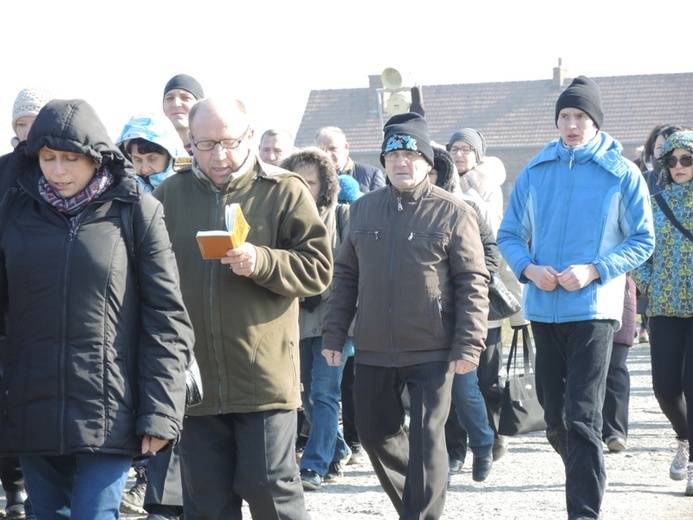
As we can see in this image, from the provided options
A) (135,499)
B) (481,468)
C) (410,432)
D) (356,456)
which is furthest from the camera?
(356,456)

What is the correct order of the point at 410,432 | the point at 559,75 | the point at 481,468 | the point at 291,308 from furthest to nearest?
1. the point at 559,75
2. the point at 481,468
3. the point at 410,432
4. the point at 291,308

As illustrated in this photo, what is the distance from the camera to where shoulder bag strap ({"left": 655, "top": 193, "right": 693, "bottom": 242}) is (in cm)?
823

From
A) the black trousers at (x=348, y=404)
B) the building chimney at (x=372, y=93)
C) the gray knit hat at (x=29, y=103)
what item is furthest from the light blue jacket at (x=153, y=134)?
the building chimney at (x=372, y=93)

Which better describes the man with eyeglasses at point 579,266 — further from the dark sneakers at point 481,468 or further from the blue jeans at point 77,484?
the blue jeans at point 77,484

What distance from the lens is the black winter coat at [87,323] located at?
179 inches

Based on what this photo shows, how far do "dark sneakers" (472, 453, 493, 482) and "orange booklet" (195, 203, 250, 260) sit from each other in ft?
12.9

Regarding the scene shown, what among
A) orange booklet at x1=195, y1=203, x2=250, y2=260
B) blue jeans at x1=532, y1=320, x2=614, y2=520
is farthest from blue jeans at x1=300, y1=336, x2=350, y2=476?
orange booklet at x1=195, y1=203, x2=250, y2=260

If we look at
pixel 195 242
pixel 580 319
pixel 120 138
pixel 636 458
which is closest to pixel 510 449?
pixel 636 458

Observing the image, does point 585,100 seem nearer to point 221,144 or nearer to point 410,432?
point 410,432

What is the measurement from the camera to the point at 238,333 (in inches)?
216

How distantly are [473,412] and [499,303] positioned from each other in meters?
0.77

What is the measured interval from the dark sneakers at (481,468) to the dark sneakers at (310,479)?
3.54ft

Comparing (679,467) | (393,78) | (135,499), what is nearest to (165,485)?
(135,499)

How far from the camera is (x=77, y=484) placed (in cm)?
464
